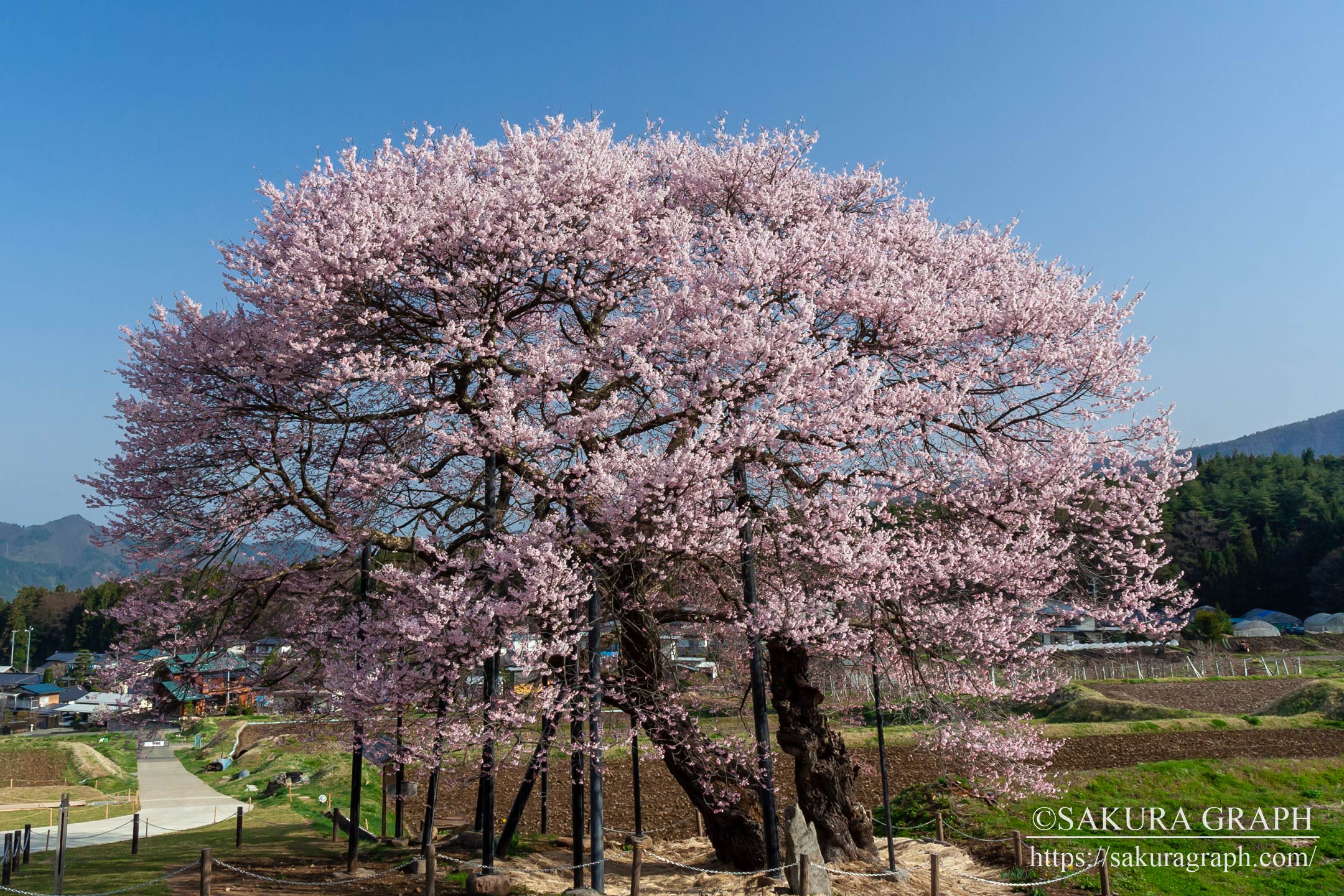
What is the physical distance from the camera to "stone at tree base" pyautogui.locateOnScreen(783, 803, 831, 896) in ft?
37.6

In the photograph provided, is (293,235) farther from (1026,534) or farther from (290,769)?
(290,769)

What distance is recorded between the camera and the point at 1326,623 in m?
67.6

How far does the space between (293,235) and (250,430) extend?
2887mm

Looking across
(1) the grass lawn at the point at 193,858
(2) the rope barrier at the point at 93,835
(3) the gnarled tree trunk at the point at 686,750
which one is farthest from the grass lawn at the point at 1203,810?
(2) the rope barrier at the point at 93,835

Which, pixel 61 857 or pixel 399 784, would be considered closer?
pixel 61 857

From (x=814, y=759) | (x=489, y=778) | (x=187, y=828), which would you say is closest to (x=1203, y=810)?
(x=814, y=759)

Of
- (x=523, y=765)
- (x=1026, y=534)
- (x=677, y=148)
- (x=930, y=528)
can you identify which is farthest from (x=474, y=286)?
(x=523, y=765)

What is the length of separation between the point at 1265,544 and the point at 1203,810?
73.5 metres

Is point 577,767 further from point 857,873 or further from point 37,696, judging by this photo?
point 37,696

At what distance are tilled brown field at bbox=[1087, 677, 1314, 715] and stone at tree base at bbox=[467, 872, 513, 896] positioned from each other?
27.8 meters

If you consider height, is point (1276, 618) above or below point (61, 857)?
above

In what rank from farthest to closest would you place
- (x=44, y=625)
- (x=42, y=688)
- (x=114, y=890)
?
1. (x=44, y=625)
2. (x=42, y=688)
3. (x=114, y=890)

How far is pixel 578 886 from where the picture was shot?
449 inches

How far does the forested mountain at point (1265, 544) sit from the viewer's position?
71312 millimetres
